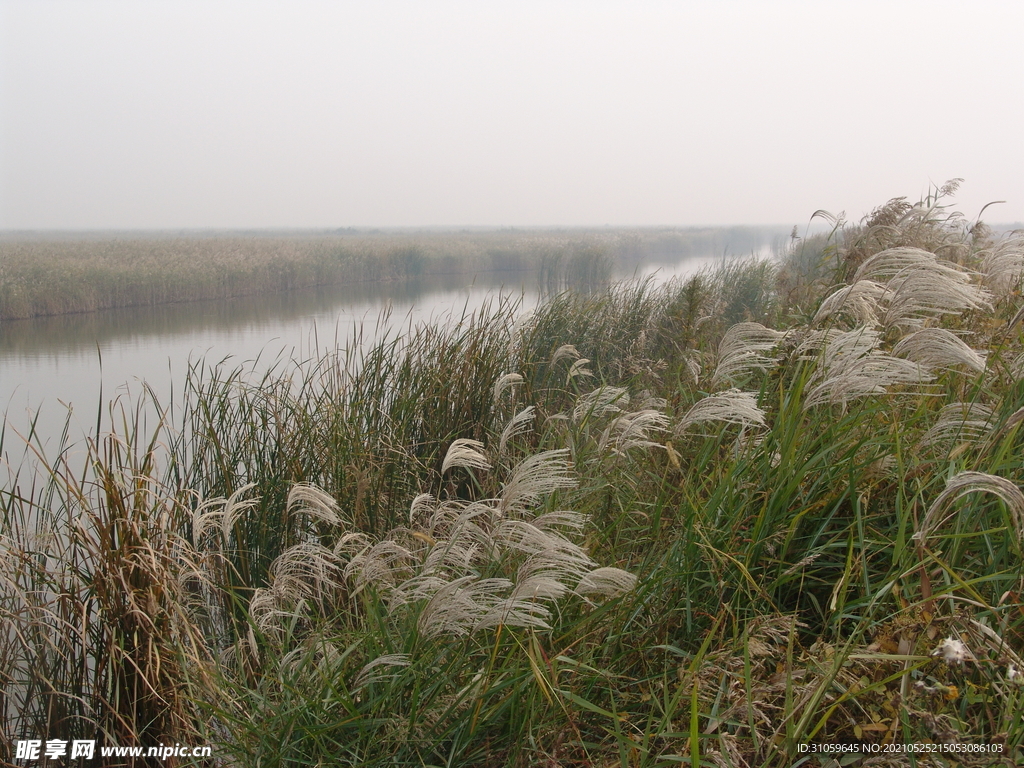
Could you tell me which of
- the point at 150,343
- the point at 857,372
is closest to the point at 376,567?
the point at 857,372

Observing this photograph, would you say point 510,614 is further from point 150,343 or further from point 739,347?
point 150,343

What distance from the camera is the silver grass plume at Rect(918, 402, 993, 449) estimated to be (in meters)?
Result: 1.59

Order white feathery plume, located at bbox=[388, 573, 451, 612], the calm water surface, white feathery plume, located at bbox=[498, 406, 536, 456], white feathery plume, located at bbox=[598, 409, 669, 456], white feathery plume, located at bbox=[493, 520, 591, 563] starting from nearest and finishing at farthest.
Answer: white feathery plume, located at bbox=[493, 520, 591, 563] → white feathery plume, located at bbox=[388, 573, 451, 612] → white feathery plume, located at bbox=[598, 409, 669, 456] → white feathery plume, located at bbox=[498, 406, 536, 456] → the calm water surface

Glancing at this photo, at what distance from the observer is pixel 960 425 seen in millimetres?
1604

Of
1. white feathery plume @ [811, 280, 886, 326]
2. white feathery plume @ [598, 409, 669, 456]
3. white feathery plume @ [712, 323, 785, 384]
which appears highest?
white feathery plume @ [811, 280, 886, 326]

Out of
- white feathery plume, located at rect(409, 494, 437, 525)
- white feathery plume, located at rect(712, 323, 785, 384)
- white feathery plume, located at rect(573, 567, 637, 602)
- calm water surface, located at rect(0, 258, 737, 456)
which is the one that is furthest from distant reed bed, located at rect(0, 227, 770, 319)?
white feathery plume, located at rect(573, 567, 637, 602)

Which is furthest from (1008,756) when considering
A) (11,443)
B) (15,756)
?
(11,443)

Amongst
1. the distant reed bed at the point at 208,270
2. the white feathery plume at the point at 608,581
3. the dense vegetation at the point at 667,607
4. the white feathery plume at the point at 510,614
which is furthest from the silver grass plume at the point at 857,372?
the distant reed bed at the point at 208,270

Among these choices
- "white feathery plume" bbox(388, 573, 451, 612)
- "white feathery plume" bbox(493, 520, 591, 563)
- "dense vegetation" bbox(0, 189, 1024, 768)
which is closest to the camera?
"dense vegetation" bbox(0, 189, 1024, 768)

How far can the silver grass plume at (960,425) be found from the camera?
159 cm

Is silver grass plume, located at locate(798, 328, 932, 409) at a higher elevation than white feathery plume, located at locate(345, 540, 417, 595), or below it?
higher

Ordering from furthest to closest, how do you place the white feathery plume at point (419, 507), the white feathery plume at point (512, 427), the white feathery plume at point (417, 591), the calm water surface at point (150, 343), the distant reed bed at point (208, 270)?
the distant reed bed at point (208, 270) → the calm water surface at point (150, 343) → the white feathery plume at point (512, 427) → the white feathery plume at point (419, 507) → the white feathery plume at point (417, 591)

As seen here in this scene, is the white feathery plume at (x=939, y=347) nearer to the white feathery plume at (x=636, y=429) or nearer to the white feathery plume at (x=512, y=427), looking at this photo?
the white feathery plume at (x=636, y=429)

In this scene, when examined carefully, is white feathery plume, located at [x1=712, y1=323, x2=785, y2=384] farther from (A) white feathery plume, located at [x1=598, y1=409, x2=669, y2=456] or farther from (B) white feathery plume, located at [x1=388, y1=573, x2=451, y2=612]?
(B) white feathery plume, located at [x1=388, y1=573, x2=451, y2=612]
